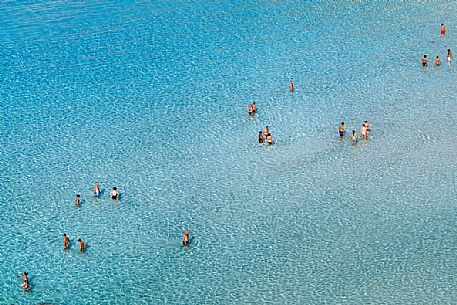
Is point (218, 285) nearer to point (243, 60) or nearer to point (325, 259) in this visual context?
point (325, 259)

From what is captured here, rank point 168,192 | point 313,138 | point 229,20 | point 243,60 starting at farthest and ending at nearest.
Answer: point 229,20 < point 243,60 < point 313,138 < point 168,192

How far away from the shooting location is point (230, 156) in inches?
1622

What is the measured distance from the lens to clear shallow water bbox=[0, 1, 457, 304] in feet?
105

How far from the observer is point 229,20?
6106 cm

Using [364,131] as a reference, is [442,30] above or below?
above

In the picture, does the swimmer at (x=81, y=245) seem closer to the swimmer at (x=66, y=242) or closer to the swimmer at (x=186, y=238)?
the swimmer at (x=66, y=242)

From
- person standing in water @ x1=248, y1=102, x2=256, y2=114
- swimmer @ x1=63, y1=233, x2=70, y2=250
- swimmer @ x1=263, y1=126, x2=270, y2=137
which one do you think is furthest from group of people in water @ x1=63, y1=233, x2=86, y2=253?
person standing in water @ x1=248, y1=102, x2=256, y2=114

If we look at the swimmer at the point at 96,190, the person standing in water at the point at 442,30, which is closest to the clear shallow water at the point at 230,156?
the person standing in water at the point at 442,30

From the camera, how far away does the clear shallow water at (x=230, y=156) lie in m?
32.0

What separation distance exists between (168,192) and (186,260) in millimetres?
5989

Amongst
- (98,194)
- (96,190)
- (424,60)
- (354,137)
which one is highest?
(424,60)

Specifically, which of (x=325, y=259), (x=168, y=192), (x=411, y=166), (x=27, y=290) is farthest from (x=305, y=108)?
(x=27, y=290)

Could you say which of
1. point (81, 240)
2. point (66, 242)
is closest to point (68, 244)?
point (66, 242)

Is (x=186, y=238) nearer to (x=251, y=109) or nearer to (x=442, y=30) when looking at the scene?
(x=251, y=109)
